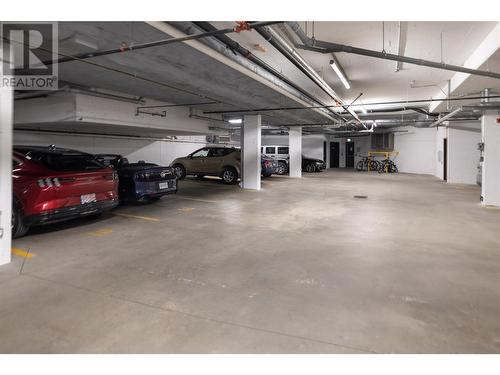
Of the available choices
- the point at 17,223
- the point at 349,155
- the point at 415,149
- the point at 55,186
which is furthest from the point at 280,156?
the point at 17,223

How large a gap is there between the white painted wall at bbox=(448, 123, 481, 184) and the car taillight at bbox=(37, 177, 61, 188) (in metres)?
14.1

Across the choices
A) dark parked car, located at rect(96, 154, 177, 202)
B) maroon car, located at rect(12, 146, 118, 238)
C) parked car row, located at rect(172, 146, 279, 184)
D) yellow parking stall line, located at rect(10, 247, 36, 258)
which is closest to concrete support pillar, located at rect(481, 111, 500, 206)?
parked car row, located at rect(172, 146, 279, 184)

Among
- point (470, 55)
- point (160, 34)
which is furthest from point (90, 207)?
point (470, 55)

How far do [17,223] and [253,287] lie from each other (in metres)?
3.61

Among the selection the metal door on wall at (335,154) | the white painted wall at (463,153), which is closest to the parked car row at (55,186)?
the white painted wall at (463,153)

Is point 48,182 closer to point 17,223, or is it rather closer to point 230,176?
point 17,223

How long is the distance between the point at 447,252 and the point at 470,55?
448cm

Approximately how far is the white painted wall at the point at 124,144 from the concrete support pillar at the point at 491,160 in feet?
39.3

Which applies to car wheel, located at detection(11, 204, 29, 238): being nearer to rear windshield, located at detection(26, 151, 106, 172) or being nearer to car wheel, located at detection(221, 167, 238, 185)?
rear windshield, located at detection(26, 151, 106, 172)

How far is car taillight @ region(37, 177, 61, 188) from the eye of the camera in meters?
4.14

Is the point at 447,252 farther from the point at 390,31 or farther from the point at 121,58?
the point at 121,58

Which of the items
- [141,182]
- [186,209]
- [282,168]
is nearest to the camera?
[141,182]

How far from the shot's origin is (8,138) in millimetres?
3396

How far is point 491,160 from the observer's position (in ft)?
24.7
